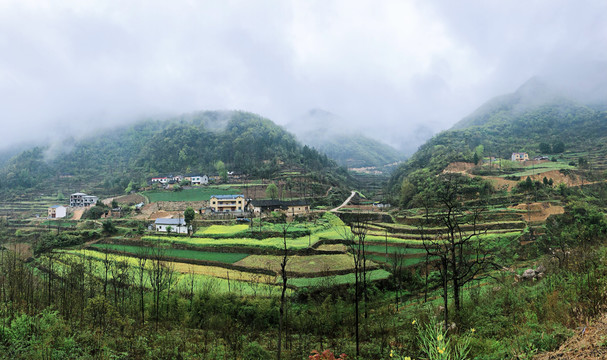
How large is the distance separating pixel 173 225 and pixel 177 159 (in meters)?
59.8

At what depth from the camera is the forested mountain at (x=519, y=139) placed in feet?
214

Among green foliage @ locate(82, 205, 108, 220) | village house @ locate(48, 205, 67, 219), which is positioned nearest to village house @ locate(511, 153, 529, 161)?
green foliage @ locate(82, 205, 108, 220)

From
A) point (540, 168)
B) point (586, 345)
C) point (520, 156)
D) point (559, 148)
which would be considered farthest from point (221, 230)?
point (559, 148)

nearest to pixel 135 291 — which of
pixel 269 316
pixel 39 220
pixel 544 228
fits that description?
pixel 269 316

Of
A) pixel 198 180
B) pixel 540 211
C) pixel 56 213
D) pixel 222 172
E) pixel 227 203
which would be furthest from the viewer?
pixel 222 172

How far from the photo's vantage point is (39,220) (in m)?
54.2

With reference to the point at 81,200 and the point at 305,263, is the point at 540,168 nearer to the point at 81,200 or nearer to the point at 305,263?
the point at 305,263

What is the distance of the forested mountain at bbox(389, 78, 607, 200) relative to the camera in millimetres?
65375

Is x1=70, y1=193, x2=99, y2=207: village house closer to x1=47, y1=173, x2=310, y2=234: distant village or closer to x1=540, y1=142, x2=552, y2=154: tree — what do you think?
x1=47, y1=173, x2=310, y2=234: distant village

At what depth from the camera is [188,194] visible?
66.6m

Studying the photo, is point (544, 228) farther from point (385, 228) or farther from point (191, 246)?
point (191, 246)

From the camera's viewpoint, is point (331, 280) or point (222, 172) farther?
point (222, 172)

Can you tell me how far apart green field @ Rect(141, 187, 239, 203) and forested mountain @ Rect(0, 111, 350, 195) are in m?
14.0

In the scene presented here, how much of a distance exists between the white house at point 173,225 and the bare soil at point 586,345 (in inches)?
1680
